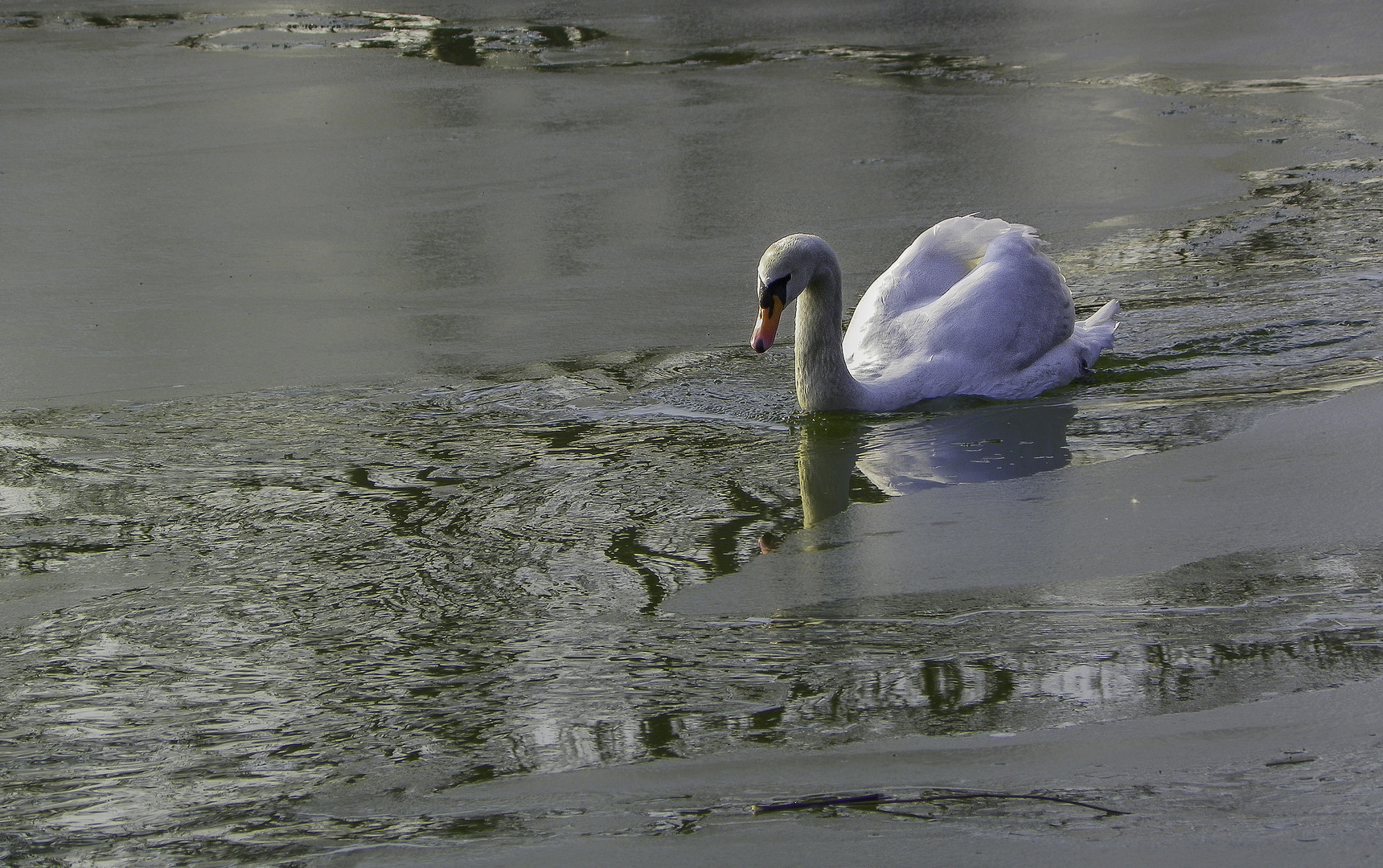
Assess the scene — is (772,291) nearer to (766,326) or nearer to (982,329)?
(766,326)

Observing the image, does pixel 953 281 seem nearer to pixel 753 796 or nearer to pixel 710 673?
pixel 710 673

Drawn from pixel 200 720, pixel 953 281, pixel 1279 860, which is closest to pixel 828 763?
pixel 1279 860

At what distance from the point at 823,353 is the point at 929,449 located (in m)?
0.63

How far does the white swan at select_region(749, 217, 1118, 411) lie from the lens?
566 centimetres

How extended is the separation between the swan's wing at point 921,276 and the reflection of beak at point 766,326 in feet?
2.55

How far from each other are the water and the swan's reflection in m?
0.02

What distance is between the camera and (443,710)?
3.30 m

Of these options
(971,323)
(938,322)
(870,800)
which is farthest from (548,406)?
(870,800)

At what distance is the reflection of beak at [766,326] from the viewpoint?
5.41m

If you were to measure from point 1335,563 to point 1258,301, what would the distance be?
3065mm

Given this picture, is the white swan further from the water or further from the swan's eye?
the water

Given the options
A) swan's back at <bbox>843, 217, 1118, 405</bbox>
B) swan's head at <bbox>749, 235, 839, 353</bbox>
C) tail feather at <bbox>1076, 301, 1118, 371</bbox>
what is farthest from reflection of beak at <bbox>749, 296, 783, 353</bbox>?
tail feather at <bbox>1076, 301, 1118, 371</bbox>

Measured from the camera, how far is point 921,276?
6570 mm

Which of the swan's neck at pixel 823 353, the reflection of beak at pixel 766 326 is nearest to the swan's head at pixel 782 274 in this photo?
the reflection of beak at pixel 766 326
